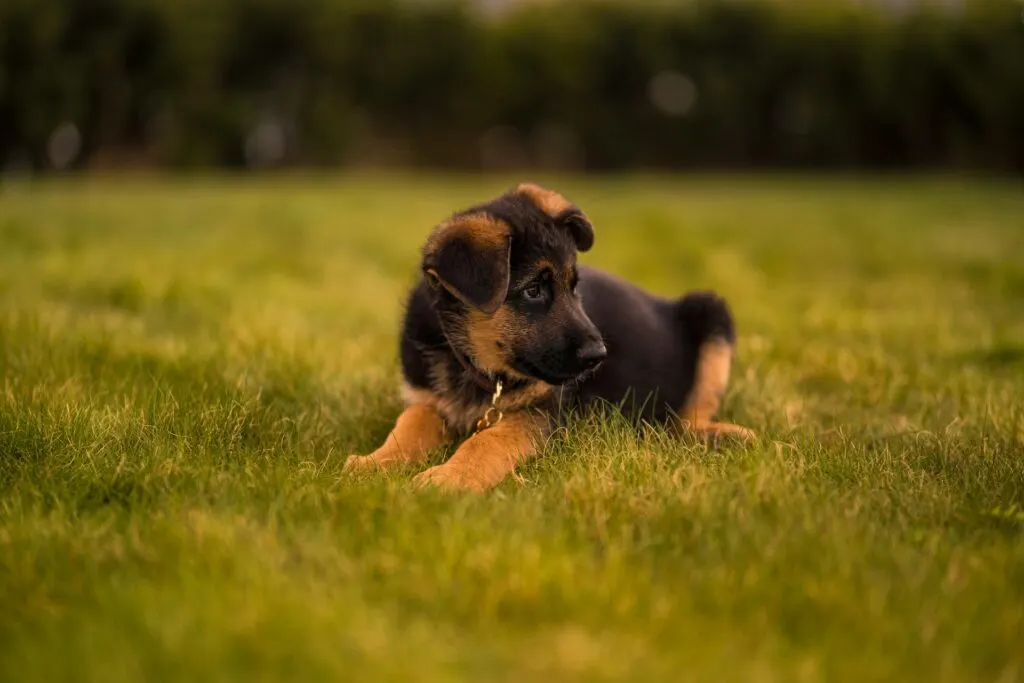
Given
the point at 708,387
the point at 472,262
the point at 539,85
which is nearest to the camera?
the point at 472,262

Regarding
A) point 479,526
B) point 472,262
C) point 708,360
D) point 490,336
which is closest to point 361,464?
point 490,336

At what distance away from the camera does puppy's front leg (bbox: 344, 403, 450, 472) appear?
4.01 metres

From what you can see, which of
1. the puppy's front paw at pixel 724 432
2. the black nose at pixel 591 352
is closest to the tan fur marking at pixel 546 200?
the black nose at pixel 591 352

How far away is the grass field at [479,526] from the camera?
2350mm

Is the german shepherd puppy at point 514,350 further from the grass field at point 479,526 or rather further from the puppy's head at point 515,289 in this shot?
the grass field at point 479,526

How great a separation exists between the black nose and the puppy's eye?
1.18 feet

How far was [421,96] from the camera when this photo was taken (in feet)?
124

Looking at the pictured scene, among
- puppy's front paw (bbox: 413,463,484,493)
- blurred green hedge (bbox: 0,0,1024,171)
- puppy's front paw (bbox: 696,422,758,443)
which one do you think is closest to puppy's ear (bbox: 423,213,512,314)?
puppy's front paw (bbox: 413,463,484,493)

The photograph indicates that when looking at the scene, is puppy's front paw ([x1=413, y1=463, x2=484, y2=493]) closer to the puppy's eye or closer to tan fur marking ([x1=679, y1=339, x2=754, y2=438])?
the puppy's eye

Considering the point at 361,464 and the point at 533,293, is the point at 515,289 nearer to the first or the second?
the point at 533,293

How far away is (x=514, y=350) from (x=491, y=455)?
24.5 inches

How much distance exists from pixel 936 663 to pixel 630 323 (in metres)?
2.80

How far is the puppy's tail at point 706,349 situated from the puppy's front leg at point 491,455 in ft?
3.15

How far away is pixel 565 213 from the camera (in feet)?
14.9
